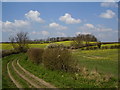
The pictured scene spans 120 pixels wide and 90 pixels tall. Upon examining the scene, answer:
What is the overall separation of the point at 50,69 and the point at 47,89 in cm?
868

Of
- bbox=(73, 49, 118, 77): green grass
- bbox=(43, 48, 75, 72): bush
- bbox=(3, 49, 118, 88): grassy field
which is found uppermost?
bbox=(43, 48, 75, 72): bush

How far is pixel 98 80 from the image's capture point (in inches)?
531

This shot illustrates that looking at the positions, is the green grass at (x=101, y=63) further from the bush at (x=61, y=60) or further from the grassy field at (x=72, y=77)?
the bush at (x=61, y=60)

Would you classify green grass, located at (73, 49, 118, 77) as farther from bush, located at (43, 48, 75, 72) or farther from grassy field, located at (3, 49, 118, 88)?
bush, located at (43, 48, 75, 72)

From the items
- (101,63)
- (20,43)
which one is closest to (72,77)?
(101,63)

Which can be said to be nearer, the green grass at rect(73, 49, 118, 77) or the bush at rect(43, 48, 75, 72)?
the bush at rect(43, 48, 75, 72)

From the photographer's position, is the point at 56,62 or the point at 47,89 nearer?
the point at 47,89

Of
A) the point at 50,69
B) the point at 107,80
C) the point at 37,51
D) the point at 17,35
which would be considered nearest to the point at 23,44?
the point at 17,35

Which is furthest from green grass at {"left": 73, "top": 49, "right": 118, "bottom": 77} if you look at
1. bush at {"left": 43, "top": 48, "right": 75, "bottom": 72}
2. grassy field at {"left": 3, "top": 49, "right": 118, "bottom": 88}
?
bush at {"left": 43, "top": 48, "right": 75, "bottom": 72}

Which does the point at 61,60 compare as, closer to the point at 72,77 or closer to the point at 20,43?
the point at 72,77

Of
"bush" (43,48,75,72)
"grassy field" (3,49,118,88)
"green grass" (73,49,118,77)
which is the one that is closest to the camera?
"grassy field" (3,49,118,88)

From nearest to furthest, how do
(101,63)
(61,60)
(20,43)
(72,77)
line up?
(72,77)
(61,60)
(101,63)
(20,43)

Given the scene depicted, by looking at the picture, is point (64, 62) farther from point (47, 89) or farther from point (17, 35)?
point (17, 35)

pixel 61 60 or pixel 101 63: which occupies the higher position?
pixel 61 60
